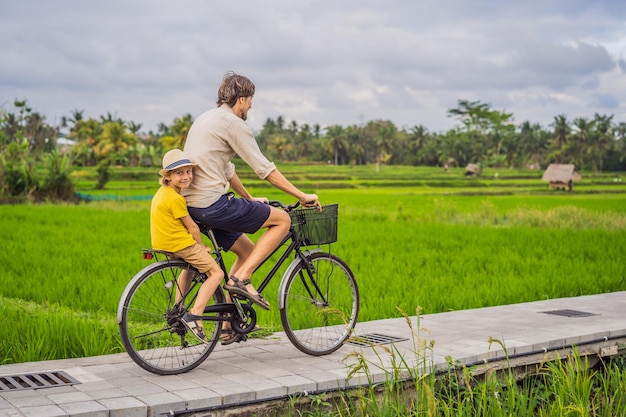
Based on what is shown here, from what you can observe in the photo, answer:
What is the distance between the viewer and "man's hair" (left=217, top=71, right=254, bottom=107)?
4.47 meters

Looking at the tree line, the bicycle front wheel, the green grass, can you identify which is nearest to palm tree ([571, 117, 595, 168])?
the tree line

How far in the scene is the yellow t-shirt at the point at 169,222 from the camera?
431 centimetres

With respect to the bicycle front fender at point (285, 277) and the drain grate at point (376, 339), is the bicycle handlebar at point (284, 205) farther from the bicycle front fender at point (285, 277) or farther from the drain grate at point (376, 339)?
the drain grate at point (376, 339)

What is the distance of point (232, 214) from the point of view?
4.46 meters

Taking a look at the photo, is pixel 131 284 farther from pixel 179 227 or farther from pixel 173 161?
pixel 173 161

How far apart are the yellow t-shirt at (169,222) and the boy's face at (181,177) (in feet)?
0.16

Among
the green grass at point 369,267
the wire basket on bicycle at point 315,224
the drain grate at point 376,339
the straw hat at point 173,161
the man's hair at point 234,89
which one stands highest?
the man's hair at point 234,89

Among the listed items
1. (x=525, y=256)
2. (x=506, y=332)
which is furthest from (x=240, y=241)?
(x=525, y=256)

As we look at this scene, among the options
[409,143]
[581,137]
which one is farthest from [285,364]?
[409,143]

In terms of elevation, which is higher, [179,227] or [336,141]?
[336,141]

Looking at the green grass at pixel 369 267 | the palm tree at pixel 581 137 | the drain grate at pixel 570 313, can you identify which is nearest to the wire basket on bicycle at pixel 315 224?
the green grass at pixel 369 267

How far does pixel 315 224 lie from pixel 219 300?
0.73 metres

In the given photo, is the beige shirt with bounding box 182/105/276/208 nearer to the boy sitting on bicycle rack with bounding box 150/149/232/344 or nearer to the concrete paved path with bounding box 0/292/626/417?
the boy sitting on bicycle rack with bounding box 150/149/232/344

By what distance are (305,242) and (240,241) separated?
1.31 ft
